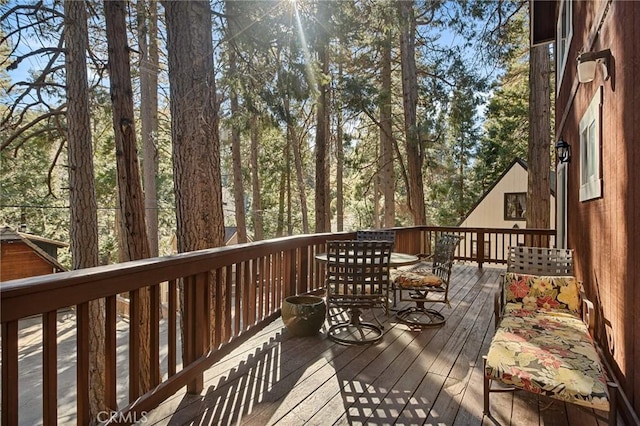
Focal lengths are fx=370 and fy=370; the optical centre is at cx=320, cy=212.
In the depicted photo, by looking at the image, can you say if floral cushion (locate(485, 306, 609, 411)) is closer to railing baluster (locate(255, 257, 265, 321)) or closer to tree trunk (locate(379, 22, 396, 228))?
railing baluster (locate(255, 257, 265, 321))

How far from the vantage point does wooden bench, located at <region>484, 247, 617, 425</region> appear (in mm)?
1934

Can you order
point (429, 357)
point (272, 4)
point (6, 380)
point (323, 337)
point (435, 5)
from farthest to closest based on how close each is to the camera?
point (435, 5)
point (272, 4)
point (323, 337)
point (429, 357)
point (6, 380)

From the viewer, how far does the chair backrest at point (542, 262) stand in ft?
13.4

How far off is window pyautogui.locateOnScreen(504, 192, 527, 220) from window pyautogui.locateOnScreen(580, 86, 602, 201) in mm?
11944

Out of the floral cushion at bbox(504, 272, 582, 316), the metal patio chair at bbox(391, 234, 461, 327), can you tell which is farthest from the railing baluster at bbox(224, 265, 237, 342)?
the floral cushion at bbox(504, 272, 582, 316)

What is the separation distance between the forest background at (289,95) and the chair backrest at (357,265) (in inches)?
73.7

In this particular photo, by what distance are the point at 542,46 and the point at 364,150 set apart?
312 inches

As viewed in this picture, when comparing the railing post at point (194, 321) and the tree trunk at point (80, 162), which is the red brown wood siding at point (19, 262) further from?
the railing post at point (194, 321)

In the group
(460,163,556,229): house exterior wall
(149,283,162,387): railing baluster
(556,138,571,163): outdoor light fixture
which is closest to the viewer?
(149,283,162,387): railing baluster

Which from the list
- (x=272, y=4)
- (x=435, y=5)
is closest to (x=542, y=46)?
(x=435, y=5)

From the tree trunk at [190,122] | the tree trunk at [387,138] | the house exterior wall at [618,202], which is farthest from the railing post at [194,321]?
the tree trunk at [387,138]

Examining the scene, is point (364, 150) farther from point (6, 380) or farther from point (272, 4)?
point (6, 380)

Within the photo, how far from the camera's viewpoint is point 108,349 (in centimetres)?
185

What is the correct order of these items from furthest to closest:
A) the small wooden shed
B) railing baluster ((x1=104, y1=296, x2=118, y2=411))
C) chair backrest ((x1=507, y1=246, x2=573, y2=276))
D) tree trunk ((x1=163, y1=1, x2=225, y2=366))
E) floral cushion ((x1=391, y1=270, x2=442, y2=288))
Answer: the small wooden shed, tree trunk ((x1=163, y1=1, x2=225, y2=366)), floral cushion ((x1=391, y1=270, x2=442, y2=288)), chair backrest ((x1=507, y1=246, x2=573, y2=276)), railing baluster ((x1=104, y1=296, x2=118, y2=411))
